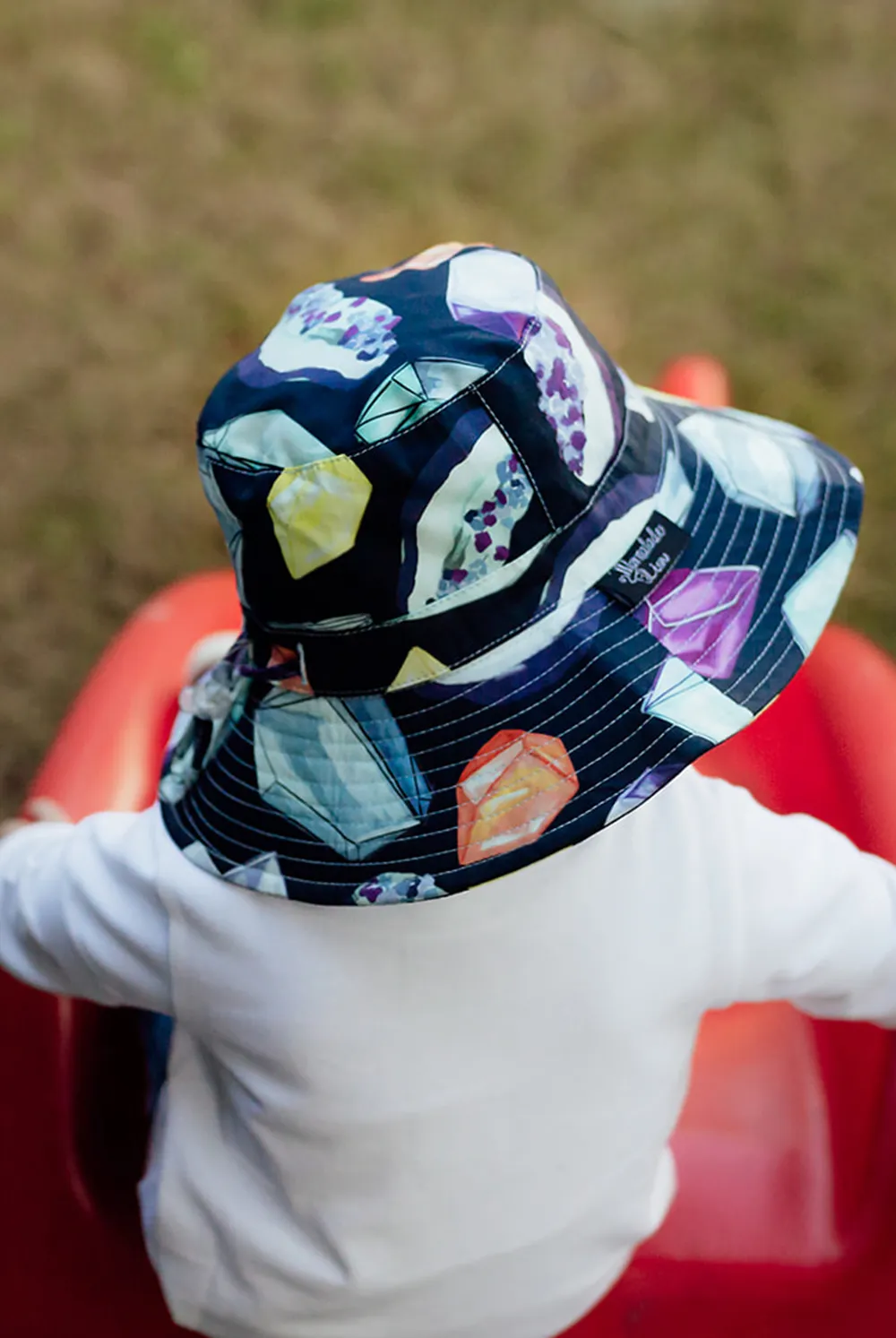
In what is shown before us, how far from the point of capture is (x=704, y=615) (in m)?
0.62

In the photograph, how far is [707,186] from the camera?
5.71 ft

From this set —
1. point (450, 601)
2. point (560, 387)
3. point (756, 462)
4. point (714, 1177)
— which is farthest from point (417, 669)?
point (714, 1177)

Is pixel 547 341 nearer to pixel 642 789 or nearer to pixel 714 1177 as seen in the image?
pixel 642 789

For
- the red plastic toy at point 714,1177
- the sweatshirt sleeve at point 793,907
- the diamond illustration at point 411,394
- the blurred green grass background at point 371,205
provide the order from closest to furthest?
1. the diamond illustration at point 411,394
2. the sweatshirt sleeve at point 793,907
3. the red plastic toy at point 714,1177
4. the blurred green grass background at point 371,205

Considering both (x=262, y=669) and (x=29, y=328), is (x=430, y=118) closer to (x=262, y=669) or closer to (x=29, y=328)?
(x=29, y=328)

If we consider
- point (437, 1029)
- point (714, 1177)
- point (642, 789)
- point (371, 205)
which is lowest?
point (714, 1177)

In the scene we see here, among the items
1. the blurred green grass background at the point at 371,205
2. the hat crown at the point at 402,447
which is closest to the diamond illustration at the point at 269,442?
the hat crown at the point at 402,447

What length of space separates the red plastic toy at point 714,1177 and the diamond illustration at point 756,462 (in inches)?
10.7

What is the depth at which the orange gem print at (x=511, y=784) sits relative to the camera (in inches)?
22.3

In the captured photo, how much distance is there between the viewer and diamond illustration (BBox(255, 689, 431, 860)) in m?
0.57

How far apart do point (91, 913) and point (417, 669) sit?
23cm

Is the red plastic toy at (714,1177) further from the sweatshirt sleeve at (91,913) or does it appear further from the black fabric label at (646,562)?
the black fabric label at (646,562)

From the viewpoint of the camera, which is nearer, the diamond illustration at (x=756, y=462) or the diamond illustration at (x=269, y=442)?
the diamond illustration at (x=269, y=442)

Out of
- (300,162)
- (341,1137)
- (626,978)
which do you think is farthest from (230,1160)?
(300,162)
